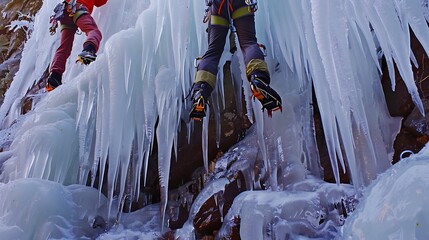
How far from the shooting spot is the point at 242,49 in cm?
286

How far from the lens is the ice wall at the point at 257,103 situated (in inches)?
95.6

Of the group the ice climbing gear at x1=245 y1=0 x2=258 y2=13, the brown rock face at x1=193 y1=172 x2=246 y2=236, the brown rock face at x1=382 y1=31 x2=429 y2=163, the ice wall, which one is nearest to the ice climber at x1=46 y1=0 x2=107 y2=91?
the ice wall

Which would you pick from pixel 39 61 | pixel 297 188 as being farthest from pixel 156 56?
pixel 39 61

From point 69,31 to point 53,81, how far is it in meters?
0.54

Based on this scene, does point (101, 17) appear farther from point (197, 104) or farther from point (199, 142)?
point (197, 104)

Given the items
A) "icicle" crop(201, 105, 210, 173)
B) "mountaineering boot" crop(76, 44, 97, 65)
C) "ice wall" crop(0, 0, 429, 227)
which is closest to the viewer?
"ice wall" crop(0, 0, 429, 227)

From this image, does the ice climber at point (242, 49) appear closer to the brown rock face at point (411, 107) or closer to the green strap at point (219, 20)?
the green strap at point (219, 20)

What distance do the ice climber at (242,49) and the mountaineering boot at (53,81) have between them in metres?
1.67

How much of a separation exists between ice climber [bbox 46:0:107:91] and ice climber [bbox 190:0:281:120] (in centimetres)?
130

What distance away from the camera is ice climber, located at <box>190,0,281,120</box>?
2512 millimetres

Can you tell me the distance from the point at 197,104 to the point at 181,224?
0.82 metres

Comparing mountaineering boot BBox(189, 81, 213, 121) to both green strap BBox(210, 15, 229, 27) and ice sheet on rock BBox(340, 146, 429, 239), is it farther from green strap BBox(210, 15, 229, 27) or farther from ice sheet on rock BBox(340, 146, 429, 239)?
ice sheet on rock BBox(340, 146, 429, 239)

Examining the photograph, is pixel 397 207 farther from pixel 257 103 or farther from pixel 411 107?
pixel 257 103

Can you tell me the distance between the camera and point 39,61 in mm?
5184
